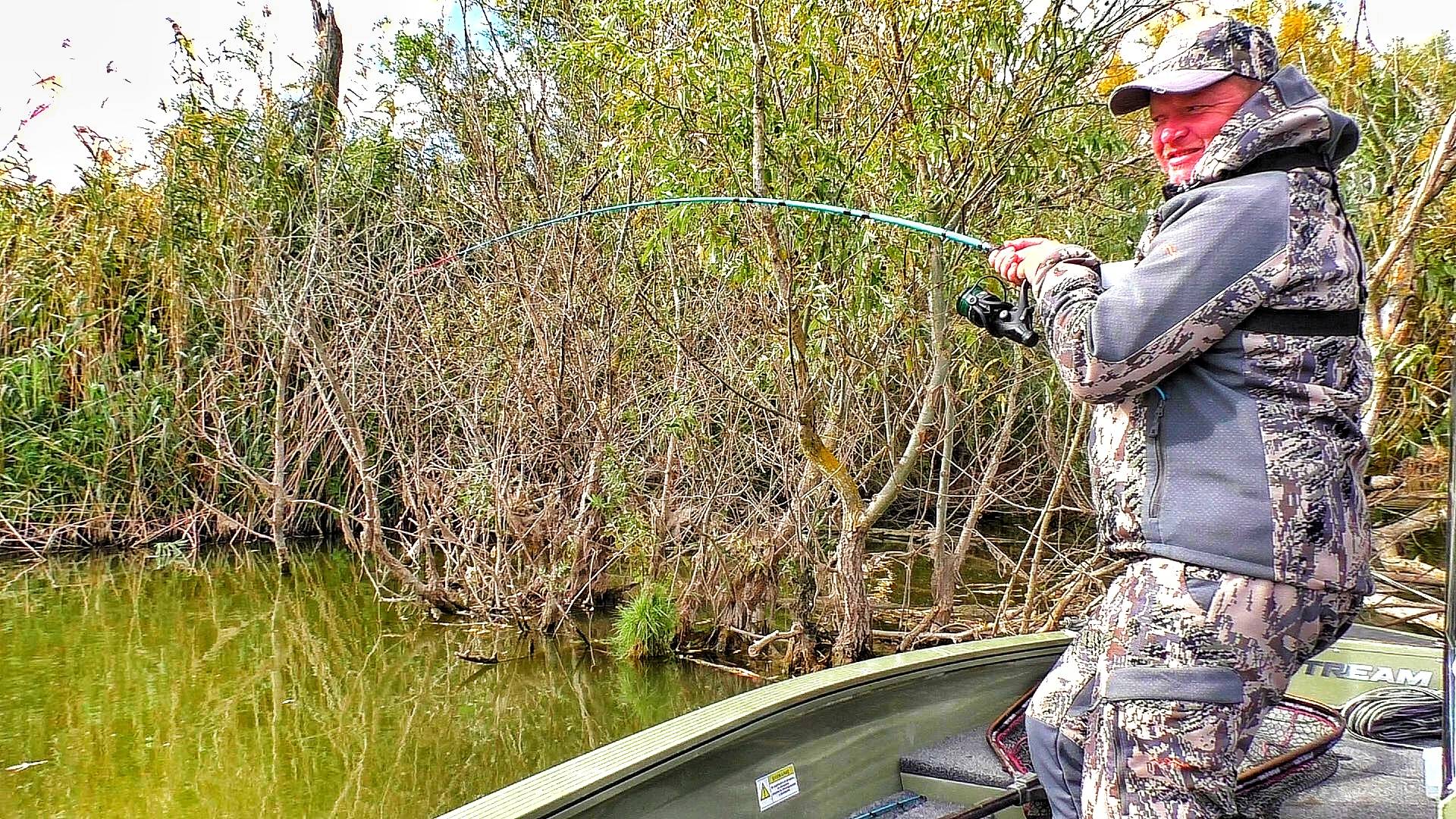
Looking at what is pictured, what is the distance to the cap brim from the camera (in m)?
1.34

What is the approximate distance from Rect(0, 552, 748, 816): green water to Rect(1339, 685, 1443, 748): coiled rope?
3.48m

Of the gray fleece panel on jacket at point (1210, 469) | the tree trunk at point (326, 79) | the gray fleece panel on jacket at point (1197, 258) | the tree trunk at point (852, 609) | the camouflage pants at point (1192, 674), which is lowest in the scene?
the tree trunk at point (852, 609)

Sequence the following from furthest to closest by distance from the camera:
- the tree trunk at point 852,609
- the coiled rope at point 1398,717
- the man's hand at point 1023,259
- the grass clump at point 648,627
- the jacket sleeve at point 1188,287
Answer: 1. the grass clump at point 648,627
2. the tree trunk at point 852,609
3. the coiled rope at point 1398,717
4. the man's hand at point 1023,259
5. the jacket sleeve at point 1188,287

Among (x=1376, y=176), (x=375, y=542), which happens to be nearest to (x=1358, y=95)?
(x=1376, y=176)

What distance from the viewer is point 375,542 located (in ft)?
23.0

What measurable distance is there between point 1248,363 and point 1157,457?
15 cm

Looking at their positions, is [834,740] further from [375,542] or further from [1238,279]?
[375,542]

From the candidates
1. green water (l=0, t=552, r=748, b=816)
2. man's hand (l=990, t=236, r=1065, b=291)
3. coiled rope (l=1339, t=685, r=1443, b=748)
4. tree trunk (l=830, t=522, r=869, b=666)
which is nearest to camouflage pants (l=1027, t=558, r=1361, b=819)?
man's hand (l=990, t=236, r=1065, b=291)

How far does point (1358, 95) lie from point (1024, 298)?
14.4 ft

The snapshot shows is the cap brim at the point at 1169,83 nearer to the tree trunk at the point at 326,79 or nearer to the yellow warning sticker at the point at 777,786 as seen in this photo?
the yellow warning sticker at the point at 777,786

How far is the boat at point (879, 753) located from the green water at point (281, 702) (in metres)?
2.87

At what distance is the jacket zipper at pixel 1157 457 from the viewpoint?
53.3 inches

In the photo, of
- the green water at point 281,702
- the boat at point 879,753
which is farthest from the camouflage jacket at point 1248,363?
the green water at point 281,702

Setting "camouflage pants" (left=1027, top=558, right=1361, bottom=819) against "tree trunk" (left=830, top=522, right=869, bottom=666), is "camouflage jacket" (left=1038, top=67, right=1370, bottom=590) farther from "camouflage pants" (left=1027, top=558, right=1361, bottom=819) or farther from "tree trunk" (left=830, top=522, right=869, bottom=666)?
"tree trunk" (left=830, top=522, right=869, bottom=666)
